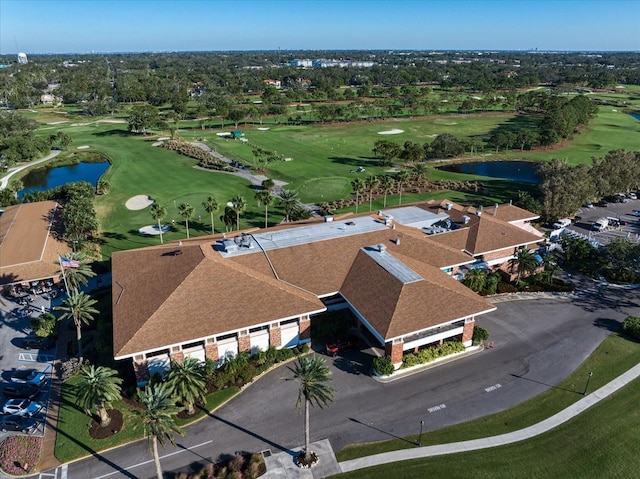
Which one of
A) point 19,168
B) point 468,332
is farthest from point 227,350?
point 19,168

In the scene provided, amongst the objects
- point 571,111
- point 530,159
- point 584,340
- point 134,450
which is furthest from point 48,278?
point 571,111

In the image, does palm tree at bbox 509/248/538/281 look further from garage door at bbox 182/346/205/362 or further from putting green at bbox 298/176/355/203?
putting green at bbox 298/176/355/203

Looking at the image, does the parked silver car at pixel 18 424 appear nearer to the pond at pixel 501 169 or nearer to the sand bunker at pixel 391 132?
the pond at pixel 501 169

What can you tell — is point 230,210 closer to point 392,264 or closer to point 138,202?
point 138,202

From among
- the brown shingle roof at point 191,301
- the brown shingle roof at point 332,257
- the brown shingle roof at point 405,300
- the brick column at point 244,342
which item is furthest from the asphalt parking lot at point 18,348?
the brown shingle roof at point 405,300

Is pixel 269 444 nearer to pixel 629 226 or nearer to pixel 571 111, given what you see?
pixel 629 226

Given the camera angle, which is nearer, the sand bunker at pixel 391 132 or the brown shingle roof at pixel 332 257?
the brown shingle roof at pixel 332 257
